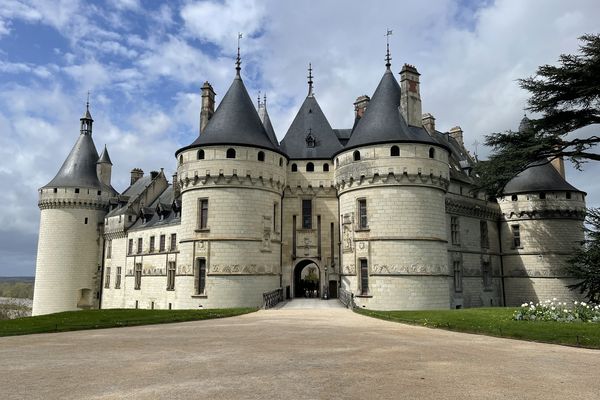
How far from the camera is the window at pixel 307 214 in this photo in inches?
1229

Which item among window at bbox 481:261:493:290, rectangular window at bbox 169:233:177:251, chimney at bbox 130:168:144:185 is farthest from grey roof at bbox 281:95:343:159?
chimney at bbox 130:168:144:185

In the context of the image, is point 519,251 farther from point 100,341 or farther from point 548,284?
point 100,341

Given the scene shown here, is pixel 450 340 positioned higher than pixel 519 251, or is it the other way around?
pixel 519 251

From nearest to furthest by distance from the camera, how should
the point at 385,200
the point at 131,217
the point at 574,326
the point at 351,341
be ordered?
the point at 351,341
the point at 574,326
the point at 385,200
the point at 131,217

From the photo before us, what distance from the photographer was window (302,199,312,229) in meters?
31.2

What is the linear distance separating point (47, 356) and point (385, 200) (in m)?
20.1

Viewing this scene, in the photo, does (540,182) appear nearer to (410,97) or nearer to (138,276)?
(410,97)

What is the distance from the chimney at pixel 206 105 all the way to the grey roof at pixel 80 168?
17.2 meters

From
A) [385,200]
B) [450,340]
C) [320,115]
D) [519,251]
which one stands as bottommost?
[450,340]

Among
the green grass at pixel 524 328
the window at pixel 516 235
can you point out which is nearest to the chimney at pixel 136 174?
the window at pixel 516 235

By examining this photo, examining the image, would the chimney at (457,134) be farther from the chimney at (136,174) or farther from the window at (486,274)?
the chimney at (136,174)

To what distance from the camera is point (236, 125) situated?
95.7 ft

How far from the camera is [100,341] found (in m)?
12.6

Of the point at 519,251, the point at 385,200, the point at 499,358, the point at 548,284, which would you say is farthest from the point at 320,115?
the point at 499,358
